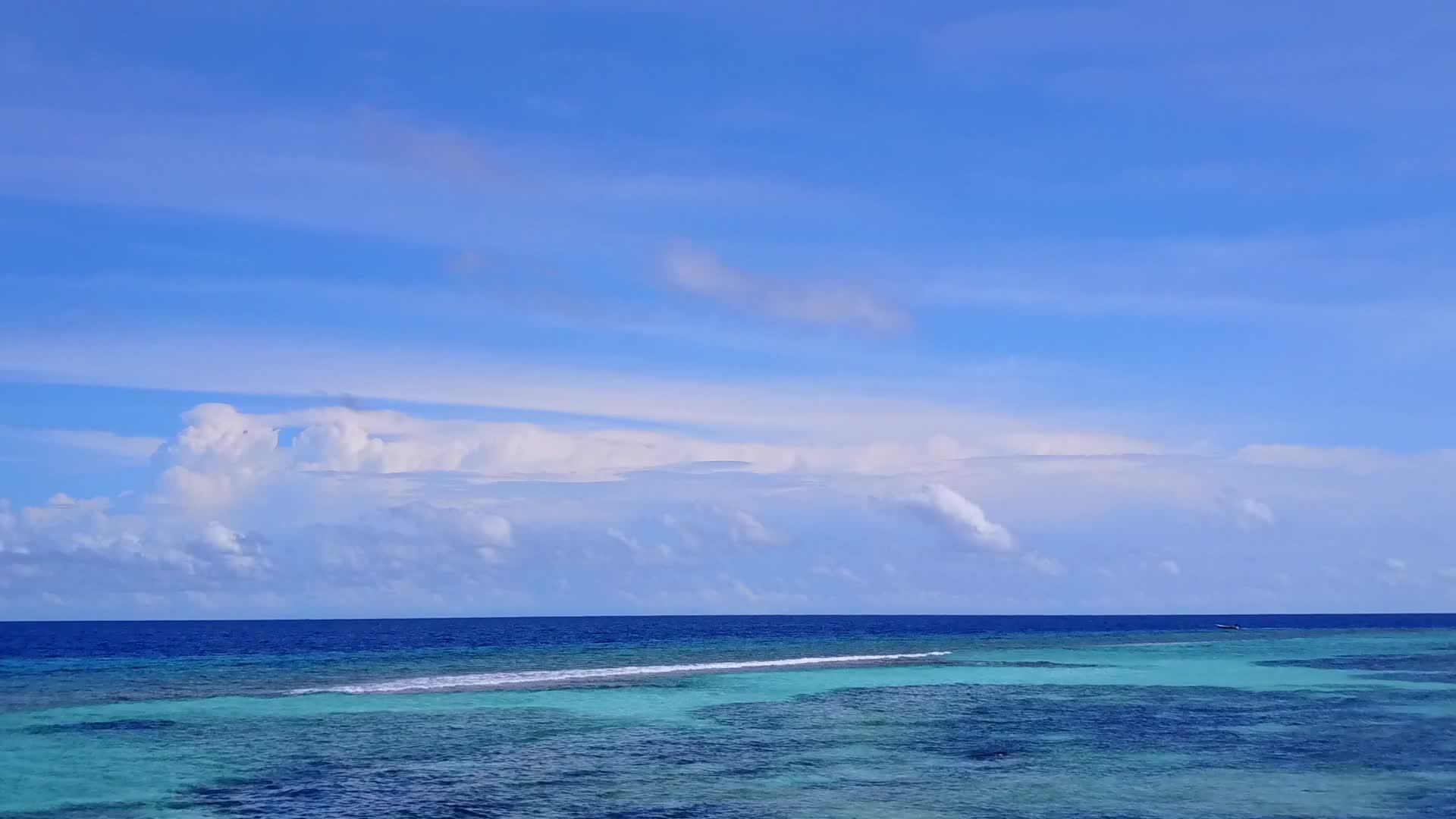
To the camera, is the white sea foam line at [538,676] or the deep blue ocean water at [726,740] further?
the white sea foam line at [538,676]

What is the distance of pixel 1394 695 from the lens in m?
51.8

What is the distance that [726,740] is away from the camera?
127ft

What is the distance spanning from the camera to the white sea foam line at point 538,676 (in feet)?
178

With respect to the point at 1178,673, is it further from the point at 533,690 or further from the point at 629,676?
the point at 533,690

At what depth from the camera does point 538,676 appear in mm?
63188

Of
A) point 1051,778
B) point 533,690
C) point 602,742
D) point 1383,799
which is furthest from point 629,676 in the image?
point 1383,799

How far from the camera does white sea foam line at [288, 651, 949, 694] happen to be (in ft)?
178

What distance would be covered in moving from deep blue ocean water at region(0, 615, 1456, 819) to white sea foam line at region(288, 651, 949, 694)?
37 centimetres

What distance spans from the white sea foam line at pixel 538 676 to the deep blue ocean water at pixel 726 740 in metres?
0.37

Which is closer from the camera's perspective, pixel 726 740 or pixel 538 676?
pixel 726 740

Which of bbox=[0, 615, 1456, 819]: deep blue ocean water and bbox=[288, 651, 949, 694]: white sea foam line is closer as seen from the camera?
bbox=[0, 615, 1456, 819]: deep blue ocean water

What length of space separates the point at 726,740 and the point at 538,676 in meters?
26.5

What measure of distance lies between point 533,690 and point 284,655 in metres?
36.4

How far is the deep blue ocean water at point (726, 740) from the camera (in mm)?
28672
